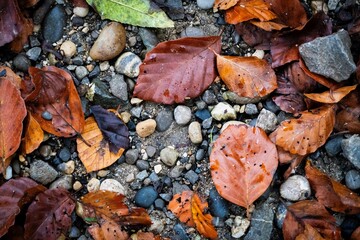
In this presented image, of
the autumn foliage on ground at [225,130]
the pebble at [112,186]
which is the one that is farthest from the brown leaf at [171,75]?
the pebble at [112,186]

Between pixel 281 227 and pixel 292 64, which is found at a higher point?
pixel 292 64

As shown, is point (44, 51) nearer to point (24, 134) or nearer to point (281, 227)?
point (24, 134)

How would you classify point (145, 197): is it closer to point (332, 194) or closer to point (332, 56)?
point (332, 194)

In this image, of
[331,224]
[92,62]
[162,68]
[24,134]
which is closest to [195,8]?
[162,68]

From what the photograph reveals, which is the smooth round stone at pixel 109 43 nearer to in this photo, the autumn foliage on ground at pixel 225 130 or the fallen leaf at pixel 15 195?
the autumn foliage on ground at pixel 225 130

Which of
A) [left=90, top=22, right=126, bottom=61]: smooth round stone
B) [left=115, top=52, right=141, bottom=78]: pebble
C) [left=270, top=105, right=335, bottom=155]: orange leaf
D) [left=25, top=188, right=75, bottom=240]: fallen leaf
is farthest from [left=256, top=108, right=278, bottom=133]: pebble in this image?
[left=25, top=188, right=75, bottom=240]: fallen leaf

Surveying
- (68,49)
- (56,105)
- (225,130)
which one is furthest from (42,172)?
(225,130)

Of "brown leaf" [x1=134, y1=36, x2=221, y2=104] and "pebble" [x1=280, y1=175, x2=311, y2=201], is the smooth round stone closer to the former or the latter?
"brown leaf" [x1=134, y1=36, x2=221, y2=104]
